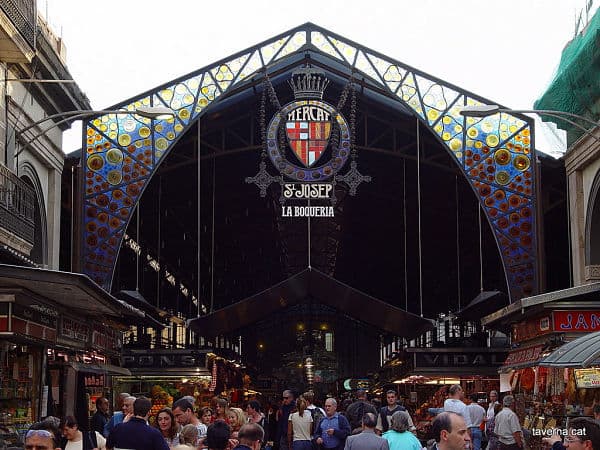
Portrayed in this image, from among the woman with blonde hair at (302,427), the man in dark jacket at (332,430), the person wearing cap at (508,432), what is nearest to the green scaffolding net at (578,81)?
the person wearing cap at (508,432)

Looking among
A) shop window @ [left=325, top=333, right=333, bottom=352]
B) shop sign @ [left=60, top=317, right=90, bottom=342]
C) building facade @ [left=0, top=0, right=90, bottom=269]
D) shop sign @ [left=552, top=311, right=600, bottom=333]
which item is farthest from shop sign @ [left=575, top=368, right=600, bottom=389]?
shop window @ [left=325, top=333, right=333, bottom=352]

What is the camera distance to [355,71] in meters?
25.5

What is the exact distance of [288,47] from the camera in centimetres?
2567

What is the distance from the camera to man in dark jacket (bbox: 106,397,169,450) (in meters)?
9.77

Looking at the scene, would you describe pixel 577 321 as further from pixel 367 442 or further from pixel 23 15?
pixel 23 15

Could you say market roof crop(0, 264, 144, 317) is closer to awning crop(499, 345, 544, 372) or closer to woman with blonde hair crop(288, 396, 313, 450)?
woman with blonde hair crop(288, 396, 313, 450)

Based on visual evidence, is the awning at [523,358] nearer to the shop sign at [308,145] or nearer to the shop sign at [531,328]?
the shop sign at [531,328]

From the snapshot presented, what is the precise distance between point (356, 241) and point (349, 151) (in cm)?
1767

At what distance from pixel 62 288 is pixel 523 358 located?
9.99 m

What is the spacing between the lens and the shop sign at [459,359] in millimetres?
27141

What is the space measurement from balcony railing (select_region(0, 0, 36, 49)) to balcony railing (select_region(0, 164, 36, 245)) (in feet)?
7.30

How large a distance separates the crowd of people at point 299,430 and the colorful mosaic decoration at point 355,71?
526 cm

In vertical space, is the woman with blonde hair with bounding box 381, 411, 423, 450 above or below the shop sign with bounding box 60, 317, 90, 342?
below

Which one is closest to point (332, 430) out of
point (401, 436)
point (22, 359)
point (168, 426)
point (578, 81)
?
point (401, 436)
